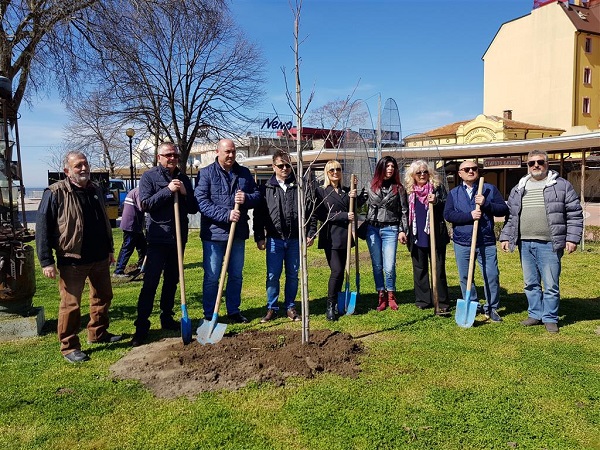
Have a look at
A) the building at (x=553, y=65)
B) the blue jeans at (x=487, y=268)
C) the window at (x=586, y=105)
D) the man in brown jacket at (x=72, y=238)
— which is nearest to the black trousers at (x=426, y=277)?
the blue jeans at (x=487, y=268)

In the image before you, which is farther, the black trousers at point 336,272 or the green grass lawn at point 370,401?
the black trousers at point 336,272

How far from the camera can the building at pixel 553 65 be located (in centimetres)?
3334

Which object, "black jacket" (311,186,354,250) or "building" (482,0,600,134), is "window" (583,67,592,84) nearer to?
"building" (482,0,600,134)

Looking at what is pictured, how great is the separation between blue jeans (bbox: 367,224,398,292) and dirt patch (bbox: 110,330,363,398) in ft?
4.34

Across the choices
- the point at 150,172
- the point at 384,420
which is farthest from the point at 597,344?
the point at 150,172

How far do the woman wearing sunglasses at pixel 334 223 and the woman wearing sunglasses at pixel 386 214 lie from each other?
0.34 m

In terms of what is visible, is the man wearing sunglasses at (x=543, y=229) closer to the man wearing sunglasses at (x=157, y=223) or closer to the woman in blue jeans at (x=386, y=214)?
the woman in blue jeans at (x=386, y=214)

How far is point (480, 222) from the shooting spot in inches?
202

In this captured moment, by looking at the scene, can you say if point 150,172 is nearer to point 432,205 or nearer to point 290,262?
point 290,262

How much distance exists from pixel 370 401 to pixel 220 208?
242cm

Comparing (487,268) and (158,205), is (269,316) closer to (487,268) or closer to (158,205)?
(158,205)

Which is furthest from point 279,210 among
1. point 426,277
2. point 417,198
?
point 426,277

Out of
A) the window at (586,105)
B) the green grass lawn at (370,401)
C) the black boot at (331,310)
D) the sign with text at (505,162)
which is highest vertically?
the window at (586,105)

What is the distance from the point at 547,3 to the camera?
35188 millimetres
